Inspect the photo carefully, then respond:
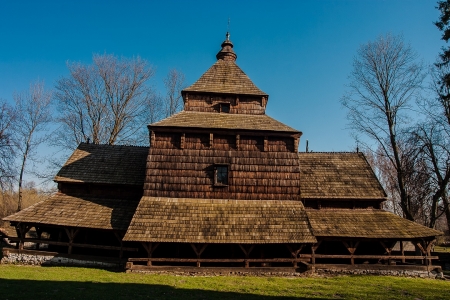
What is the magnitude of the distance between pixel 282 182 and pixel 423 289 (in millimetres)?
6870

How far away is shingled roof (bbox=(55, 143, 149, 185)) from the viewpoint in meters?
15.8

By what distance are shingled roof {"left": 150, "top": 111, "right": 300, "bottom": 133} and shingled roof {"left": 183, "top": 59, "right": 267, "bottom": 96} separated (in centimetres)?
149

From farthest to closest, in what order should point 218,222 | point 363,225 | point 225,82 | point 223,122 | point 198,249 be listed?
point 225,82, point 223,122, point 363,225, point 218,222, point 198,249

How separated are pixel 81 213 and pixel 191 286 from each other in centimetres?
733

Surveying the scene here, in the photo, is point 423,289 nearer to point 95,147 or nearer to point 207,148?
point 207,148

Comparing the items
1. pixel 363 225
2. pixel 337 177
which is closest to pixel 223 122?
pixel 337 177

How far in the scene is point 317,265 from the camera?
13.6 meters

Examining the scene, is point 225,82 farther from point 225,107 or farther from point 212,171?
point 212,171

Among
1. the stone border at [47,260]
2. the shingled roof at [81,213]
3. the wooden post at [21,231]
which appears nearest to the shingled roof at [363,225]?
the shingled roof at [81,213]

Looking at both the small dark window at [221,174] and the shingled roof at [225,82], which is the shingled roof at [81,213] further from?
the shingled roof at [225,82]

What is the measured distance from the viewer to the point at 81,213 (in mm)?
14344

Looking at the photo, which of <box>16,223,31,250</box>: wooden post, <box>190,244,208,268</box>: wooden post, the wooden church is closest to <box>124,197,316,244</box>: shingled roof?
the wooden church

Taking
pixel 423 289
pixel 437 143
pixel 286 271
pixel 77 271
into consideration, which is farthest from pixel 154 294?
pixel 437 143

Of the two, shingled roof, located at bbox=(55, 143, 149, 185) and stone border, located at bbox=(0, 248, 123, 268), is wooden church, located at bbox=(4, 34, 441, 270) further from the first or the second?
stone border, located at bbox=(0, 248, 123, 268)
